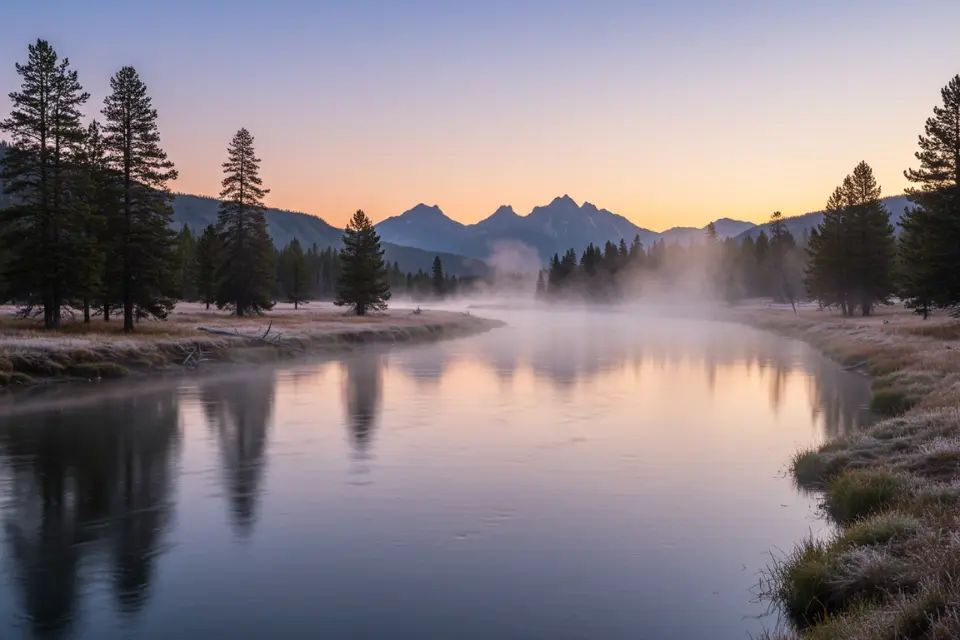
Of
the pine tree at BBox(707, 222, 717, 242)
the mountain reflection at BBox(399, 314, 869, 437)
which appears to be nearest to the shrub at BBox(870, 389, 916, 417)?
the mountain reflection at BBox(399, 314, 869, 437)

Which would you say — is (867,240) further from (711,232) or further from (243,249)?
(711,232)


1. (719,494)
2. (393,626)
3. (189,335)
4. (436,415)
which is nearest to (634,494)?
(719,494)

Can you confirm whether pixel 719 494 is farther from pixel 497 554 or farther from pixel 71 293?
pixel 71 293

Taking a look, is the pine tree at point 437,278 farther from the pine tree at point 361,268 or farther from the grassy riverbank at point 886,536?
the grassy riverbank at point 886,536

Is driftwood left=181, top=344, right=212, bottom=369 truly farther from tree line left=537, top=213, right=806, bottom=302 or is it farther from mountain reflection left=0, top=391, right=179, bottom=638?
tree line left=537, top=213, right=806, bottom=302

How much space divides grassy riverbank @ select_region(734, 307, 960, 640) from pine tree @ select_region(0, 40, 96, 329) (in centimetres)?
3925

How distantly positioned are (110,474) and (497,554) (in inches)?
420

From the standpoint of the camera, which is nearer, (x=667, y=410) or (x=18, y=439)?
(x=18, y=439)

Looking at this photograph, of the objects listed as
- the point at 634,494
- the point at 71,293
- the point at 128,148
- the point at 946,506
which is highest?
the point at 128,148

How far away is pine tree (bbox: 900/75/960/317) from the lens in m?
Answer: 41.1

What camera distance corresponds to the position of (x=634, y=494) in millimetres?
Answer: 17016

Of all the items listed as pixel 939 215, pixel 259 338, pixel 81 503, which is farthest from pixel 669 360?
pixel 81 503

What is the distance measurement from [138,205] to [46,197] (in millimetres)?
6195

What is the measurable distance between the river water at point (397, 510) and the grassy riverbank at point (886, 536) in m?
0.71
